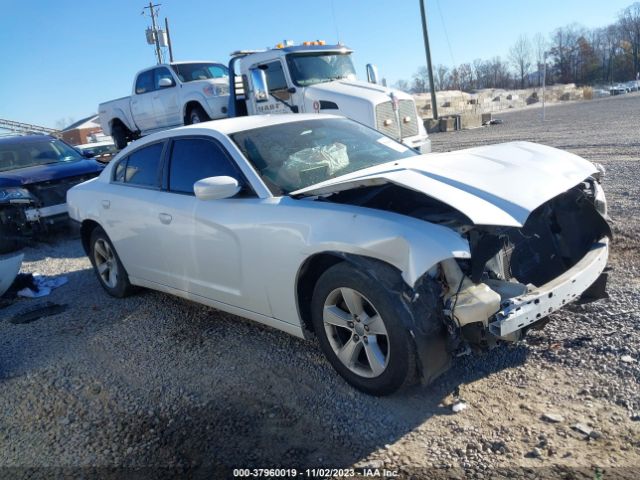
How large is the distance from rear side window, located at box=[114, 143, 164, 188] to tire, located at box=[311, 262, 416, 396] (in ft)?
7.20

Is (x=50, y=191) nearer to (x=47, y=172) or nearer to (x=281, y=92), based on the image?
(x=47, y=172)

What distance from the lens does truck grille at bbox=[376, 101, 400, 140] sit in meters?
9.65

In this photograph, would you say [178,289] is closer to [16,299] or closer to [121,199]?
[121,199]

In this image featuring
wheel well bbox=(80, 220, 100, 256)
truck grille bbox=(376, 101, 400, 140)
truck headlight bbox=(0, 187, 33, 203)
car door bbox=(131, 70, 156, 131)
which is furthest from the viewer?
car door bbox=(131, 70, 156, 131)

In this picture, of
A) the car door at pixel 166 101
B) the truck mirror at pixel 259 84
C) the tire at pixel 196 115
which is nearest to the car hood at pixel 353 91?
the truck mirror at pixel 259 84

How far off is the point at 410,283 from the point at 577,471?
3.66ft

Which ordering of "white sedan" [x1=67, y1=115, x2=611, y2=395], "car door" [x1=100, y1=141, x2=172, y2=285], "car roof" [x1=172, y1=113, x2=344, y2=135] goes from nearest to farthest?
"white sedan" [x1=67, y1=115, x2=611, y2=395] < "car roof" [x1=172, y1=113, x2=344, y2=135] < "car door" [x1=100, y1=141, x2=172, y2=285]

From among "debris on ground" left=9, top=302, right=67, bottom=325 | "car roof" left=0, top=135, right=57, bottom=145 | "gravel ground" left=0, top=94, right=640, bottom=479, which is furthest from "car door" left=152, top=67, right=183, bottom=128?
"gravel ground" left=0, top=94, right=640, bottom=479

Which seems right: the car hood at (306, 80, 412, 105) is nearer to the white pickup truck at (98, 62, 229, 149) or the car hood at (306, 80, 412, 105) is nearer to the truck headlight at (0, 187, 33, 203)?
the white pickup truck at (98, 62, 229, 149)

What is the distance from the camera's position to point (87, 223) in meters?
5.64

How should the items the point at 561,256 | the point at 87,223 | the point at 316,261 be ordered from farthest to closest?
the point at 87,223 < the point at 561,256 < the point at 316,261

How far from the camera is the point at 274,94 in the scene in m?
10.6

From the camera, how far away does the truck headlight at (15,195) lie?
25.1 feet

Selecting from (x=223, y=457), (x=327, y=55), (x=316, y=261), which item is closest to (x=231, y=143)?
(x=316, y=261)
